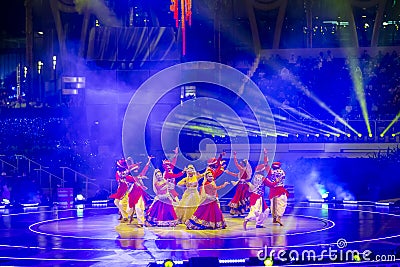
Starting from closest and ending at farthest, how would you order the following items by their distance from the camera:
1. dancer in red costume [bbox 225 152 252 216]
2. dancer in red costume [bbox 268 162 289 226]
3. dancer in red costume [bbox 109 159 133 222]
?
dancer in red costume [bbox 268 162 289 226] → dancer in red costume [bbox 109 159 133 222] → dancer in red costume [bbox 225 152 252 216]

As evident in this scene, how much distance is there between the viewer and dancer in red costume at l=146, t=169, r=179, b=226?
18.9 meters

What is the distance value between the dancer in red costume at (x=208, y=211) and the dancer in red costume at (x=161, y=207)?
640 mm

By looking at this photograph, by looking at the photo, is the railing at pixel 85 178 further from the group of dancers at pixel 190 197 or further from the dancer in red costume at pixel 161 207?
the dancer in red costume at pixel 161 207

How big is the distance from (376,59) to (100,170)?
1216cm

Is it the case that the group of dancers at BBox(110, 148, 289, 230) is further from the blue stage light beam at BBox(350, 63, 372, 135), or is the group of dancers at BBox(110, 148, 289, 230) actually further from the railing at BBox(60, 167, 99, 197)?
the blue stage light beam at BBox(350, 63, 372, 135)

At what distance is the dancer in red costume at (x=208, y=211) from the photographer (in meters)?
18.4

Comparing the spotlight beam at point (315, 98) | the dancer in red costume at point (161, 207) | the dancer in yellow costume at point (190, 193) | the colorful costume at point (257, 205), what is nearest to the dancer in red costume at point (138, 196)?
the dancer in red costume at point (161, 207)

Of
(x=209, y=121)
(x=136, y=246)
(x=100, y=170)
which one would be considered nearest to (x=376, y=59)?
(x=209, y=121)

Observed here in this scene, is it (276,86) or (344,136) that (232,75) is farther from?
(344,136)

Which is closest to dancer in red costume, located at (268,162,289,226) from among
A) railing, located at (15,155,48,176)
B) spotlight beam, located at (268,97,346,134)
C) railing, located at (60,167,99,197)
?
railing, located at (60,167,99,197)

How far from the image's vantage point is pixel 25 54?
3716 cm

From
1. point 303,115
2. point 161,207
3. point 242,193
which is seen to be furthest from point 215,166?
point 303,115

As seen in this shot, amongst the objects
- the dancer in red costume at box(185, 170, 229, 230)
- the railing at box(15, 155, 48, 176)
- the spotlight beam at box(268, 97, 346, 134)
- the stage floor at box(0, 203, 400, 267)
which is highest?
the spotlight beam at box(268, 97, 346, 134)

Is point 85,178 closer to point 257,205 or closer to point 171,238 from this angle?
point 257,205
